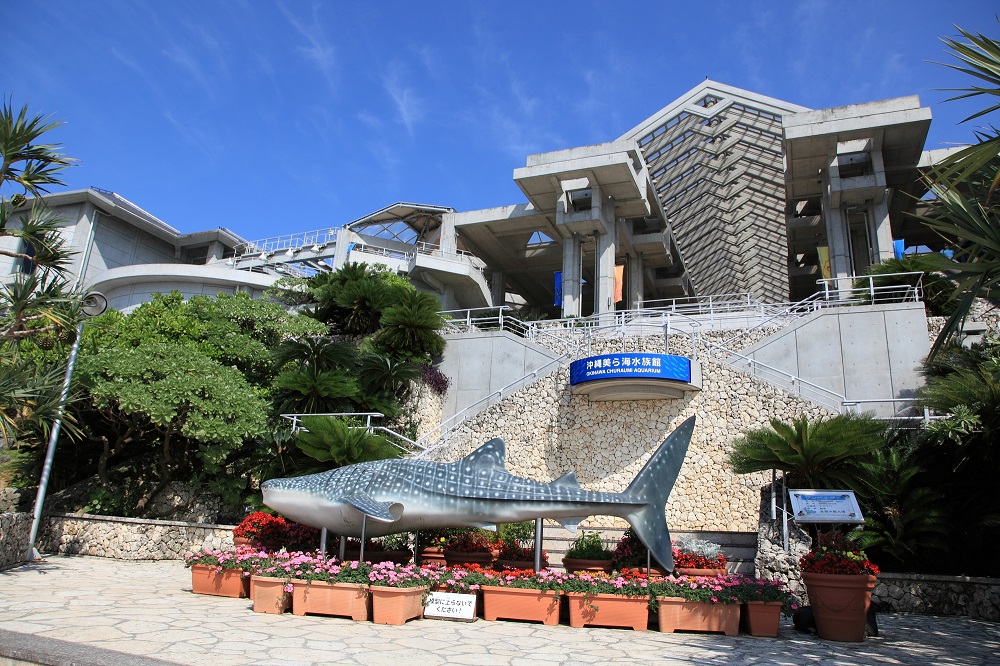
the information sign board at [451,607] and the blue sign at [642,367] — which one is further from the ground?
the blue sign at [642,367]

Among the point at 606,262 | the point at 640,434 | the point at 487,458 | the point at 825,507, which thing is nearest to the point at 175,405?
the point at 487,458

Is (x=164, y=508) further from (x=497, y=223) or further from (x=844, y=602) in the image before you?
(x=497, y=223)

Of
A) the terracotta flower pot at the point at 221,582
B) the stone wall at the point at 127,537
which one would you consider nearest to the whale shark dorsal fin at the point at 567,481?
the terracotta flower pot at the point at 221,582

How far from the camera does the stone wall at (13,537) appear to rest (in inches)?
465

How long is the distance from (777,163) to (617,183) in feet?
35.1

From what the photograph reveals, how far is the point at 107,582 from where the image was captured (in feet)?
36.1

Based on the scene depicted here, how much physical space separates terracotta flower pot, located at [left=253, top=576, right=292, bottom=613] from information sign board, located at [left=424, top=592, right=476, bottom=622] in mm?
1891

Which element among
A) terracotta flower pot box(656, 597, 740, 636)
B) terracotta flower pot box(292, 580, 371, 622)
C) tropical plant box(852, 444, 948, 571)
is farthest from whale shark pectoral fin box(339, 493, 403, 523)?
tropical plant box(852, 444, 948, 571)

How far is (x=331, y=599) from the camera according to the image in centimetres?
870

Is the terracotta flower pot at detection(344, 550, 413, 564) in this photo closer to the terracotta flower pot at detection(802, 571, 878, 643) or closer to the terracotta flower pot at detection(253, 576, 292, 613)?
the terracotta flower pot at detection(253, 576, 292, 613)

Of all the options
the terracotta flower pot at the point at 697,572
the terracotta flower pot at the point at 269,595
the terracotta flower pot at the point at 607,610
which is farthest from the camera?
the terracotta flower pot at the point at 697,572

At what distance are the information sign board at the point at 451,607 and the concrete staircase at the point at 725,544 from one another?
4.17 metres

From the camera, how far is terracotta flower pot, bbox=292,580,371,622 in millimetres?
8578

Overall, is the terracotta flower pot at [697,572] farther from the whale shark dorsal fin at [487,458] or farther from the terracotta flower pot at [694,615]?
the whale shark dorsal fin at [487,458]
